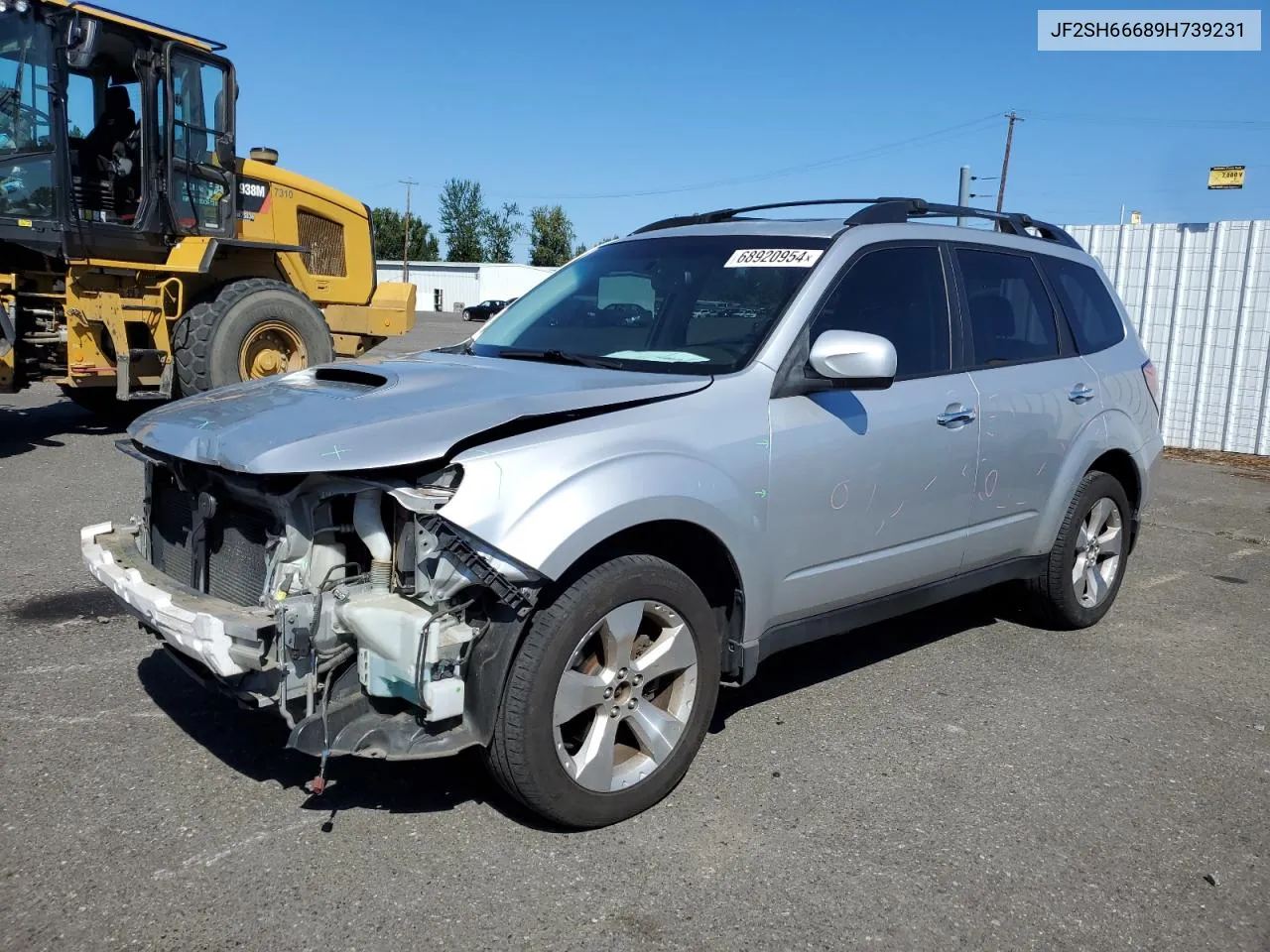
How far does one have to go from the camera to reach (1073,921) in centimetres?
290

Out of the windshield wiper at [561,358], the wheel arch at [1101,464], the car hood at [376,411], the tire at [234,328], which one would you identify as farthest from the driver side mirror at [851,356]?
the tire at [234,328]

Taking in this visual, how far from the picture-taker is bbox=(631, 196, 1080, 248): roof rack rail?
447 cm

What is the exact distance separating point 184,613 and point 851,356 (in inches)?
90.2

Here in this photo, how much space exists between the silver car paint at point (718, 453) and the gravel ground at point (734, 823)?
59cm

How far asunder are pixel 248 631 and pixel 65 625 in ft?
8.38

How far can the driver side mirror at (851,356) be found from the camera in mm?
3613

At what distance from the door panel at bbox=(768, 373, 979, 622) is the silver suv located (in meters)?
0.01

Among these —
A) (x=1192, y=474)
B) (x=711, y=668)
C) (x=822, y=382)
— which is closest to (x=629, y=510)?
(x=711, y=668)

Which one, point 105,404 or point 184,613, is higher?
point 184,613

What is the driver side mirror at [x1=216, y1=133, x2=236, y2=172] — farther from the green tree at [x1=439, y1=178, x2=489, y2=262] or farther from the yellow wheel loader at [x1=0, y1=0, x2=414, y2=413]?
the green tree at [x1=439, y1=178, x2=489, y2=262]

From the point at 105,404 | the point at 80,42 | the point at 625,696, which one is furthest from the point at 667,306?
the point at 105,404

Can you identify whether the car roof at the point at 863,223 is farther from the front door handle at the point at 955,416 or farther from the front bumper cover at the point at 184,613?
the front bumper cover at the point at 184,613

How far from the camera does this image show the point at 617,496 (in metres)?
3.10

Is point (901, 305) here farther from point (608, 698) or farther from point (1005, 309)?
point (608, 698)
